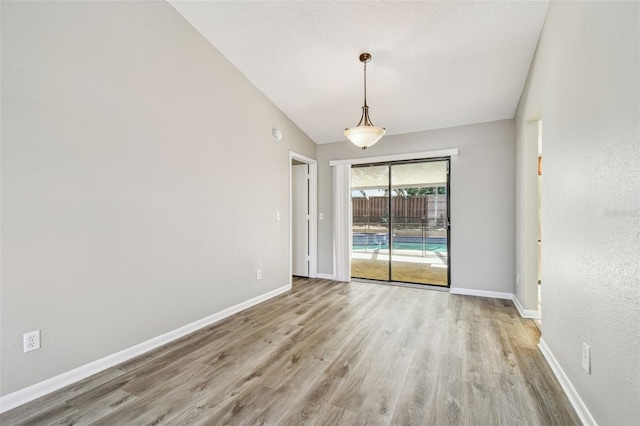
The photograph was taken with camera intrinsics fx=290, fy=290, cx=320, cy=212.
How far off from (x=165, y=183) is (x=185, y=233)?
1.75 ft

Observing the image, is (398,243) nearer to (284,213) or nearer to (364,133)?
(284,213)

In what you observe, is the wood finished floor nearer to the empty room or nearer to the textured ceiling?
the empty room

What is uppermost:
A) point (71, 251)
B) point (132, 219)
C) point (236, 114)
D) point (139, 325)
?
point (236, 114)

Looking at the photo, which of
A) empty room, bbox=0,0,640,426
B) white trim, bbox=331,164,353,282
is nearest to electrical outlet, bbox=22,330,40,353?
empty room, bbox=0,0,640,426

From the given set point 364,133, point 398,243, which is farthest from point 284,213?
point 398,243

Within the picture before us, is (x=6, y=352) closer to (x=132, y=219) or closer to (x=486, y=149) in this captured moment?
(x=132, y=219)

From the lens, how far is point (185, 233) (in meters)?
2.94

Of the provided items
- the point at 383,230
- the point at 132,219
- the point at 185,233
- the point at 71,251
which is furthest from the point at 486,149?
the point at 71,251

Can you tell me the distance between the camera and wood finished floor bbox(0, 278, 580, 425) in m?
1.73

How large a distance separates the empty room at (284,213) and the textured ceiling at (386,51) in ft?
0.08

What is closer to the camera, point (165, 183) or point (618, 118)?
point (618, 118)

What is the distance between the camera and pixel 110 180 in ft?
7.63

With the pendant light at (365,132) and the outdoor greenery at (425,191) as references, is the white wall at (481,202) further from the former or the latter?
the pendant light at (365,132)

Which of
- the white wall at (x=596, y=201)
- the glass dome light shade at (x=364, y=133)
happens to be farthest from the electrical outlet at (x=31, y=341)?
the white wall at (x=596, y=201)
